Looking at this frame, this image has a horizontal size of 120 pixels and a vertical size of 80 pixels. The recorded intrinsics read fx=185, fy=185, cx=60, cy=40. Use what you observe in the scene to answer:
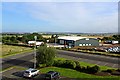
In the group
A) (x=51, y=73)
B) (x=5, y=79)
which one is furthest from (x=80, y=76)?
(x=5, y=79)

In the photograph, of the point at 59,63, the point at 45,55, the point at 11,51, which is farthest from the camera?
the point at 11,51

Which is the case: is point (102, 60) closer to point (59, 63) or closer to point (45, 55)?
point (59, 63)

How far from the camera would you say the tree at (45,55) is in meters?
30.8

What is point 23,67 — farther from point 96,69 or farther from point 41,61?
point 96,69

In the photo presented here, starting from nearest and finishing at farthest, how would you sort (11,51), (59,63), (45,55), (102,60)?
(45,55)
(59,63)
(102,60)
(11,51)

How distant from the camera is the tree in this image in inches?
1211

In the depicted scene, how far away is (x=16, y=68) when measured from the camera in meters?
31.2

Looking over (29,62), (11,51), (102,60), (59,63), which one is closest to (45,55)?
(59,63)

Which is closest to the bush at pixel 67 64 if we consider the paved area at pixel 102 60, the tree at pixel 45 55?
the tree at pixel 45 55

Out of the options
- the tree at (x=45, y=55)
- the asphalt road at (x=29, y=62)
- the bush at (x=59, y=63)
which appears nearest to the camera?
the tree at (x=45, y=55)

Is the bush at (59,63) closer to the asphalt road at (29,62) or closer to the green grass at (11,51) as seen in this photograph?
the asphalt road at (29,62)

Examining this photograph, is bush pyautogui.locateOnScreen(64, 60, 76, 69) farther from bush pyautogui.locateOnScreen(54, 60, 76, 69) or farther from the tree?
the tree

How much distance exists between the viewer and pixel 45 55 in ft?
101

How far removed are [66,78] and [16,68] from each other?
10.1 m
